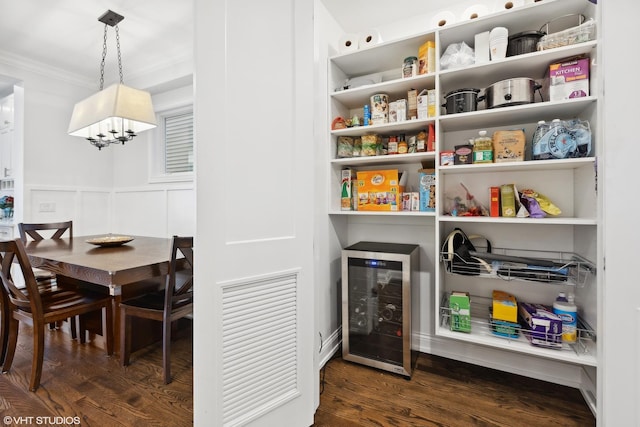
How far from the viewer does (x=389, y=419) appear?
158cm

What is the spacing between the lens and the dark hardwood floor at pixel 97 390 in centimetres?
158

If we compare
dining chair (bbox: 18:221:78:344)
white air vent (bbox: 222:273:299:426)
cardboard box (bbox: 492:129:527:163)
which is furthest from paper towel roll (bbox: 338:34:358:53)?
dining chair (bbox: 18:221:78:344)

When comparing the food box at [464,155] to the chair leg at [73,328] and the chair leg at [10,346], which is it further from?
the chair leg at [73,328]

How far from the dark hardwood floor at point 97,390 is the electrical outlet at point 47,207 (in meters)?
1.63

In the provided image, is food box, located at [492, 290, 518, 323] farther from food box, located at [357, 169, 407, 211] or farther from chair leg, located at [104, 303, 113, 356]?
chair leg, located at [104, 303, 113, 356]

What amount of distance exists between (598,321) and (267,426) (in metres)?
1.64

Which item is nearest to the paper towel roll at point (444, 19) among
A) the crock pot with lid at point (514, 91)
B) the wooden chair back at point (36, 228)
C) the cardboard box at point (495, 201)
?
the crock pot with lid at point (514, 91)

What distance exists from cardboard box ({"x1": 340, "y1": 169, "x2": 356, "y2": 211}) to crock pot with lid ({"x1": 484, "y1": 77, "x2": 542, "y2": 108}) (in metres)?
1.04

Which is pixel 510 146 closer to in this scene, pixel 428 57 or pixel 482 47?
pixel 482 47

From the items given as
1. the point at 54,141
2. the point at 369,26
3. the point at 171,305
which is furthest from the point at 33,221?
the point at 369,26

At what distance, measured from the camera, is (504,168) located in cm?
176

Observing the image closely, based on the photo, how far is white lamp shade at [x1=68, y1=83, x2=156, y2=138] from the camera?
6.84 ft

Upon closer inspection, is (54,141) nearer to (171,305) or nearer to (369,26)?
(171,305)

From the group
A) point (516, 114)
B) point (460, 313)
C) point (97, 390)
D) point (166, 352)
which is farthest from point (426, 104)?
point (97, 390)
